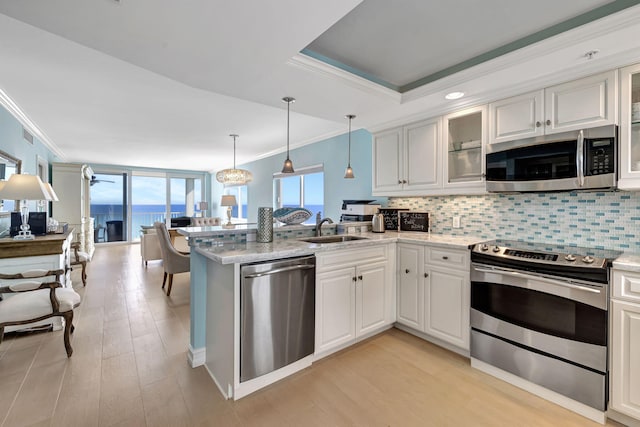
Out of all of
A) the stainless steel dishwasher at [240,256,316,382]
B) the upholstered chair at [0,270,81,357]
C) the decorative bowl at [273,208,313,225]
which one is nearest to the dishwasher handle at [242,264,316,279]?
the stainless steel dishwasher at [240,256,316,382]

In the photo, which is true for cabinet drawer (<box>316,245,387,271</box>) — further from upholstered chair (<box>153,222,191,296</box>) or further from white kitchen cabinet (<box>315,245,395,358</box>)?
upholstered chair (<box>153,222,191,296</box>)

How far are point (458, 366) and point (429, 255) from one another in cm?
90

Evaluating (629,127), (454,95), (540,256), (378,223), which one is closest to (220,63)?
Answer: (454,95)

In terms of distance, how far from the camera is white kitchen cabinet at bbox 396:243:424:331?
2.63m

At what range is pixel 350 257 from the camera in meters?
2.44

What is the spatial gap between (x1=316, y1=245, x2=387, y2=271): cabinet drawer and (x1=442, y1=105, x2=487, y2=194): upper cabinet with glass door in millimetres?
922

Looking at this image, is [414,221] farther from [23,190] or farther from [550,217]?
[23,190]

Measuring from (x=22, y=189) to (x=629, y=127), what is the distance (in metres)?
4.93

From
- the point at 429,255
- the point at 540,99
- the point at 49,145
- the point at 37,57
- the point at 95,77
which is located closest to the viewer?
the point at 540,99

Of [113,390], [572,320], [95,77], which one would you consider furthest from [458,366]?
[95,77]

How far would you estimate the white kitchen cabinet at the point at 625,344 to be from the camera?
1594 millimetres

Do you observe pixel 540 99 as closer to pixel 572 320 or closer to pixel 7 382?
pixel 572 320

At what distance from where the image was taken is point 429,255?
8.39ft

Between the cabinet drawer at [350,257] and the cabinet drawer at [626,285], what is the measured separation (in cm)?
153
